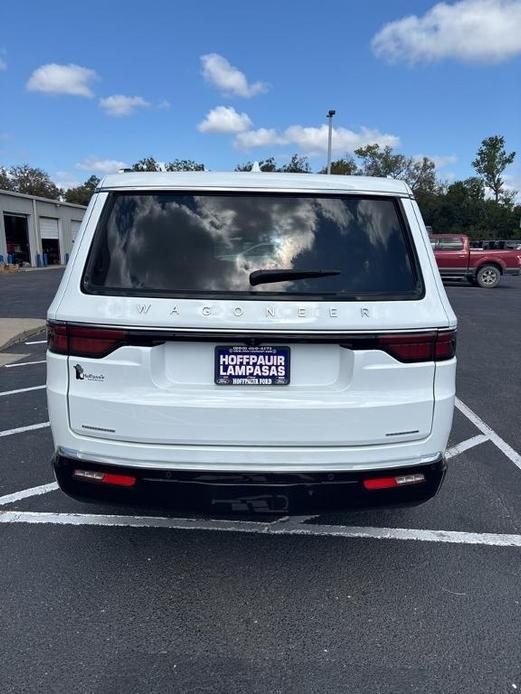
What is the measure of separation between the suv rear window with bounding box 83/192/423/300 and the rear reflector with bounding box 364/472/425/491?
85cm

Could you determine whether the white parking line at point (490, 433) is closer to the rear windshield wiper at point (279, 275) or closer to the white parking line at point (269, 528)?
the white parking line at point (269, 528)

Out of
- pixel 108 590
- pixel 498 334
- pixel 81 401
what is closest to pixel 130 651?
pixel 108 590

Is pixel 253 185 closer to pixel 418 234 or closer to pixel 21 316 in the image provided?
pixel 418 234

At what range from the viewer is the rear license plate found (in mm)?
2361

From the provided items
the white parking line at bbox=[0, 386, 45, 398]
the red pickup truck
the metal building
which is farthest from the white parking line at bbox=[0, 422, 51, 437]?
the metal building

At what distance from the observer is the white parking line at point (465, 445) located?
4.50 metres

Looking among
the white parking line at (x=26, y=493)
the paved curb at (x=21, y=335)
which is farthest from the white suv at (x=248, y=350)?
the paved curb at (x=21, y=335)

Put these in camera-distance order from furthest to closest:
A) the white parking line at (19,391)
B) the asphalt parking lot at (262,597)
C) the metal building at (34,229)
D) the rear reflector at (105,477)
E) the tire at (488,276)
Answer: the metal building at (34,229), the tire at (488,276), the white parking line at (19,391), the rear reflector at (105,477), the asphalt parking lot at (262,597)

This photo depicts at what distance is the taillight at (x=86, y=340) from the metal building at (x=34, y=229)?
109 feet

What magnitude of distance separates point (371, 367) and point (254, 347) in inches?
21.2

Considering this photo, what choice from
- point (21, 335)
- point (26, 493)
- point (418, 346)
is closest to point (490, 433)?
point (418, 346)

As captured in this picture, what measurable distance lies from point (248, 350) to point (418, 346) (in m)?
0.78

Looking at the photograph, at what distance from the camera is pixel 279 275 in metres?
2.39

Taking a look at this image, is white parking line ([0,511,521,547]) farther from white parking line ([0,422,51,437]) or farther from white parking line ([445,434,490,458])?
white parking line ([0,422,51,437])
